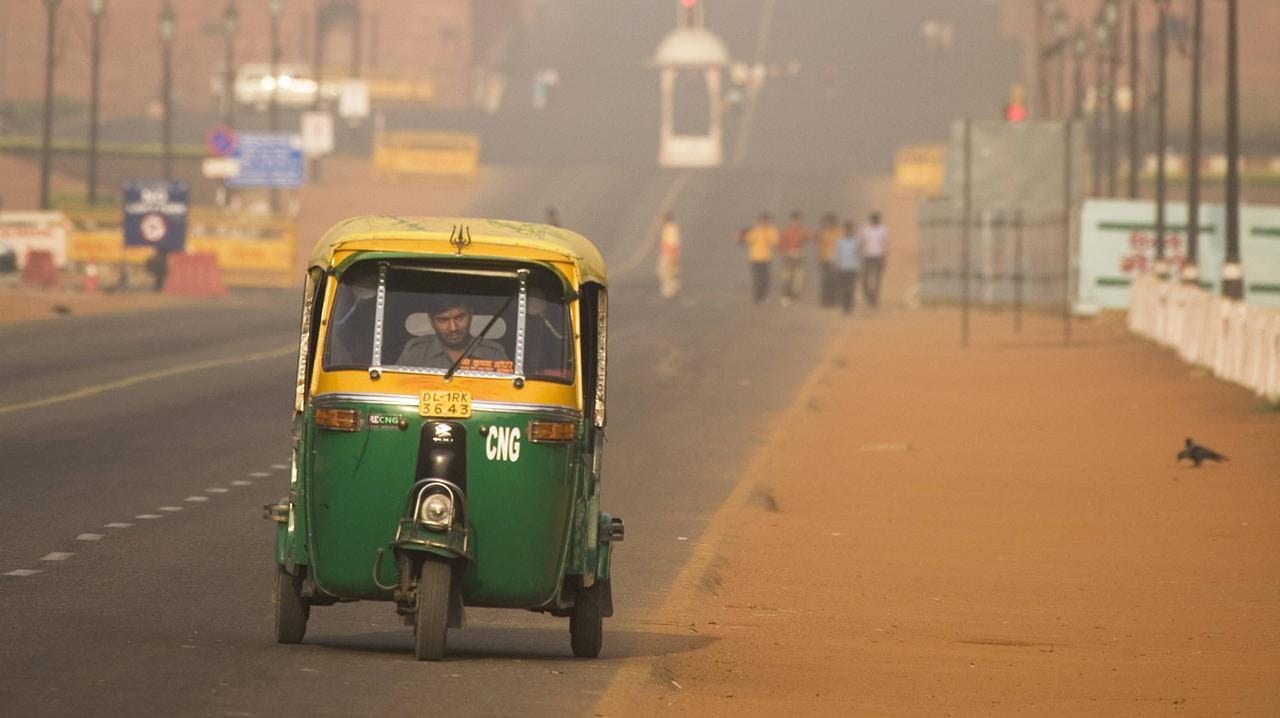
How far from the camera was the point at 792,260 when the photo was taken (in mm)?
53281

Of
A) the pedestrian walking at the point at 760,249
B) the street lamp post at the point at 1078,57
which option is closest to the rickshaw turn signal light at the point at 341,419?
the pedestrian walking at the point at 760,249

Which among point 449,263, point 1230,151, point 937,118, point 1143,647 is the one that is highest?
point 937,118

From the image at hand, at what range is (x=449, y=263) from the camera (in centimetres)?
1052

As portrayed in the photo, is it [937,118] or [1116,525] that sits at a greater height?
[937,118]

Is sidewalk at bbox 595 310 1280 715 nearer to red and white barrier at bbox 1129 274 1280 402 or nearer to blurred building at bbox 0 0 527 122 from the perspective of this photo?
red and white barrier at bbox 1129 274 1280 402

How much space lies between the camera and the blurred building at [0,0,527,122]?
4454 inches

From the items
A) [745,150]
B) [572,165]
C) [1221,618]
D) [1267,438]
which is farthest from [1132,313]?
[745,150]

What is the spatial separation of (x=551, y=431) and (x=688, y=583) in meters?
3.77

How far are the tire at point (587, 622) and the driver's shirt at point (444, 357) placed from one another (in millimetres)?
1013

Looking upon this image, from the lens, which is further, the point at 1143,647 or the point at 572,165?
the point at 572,165

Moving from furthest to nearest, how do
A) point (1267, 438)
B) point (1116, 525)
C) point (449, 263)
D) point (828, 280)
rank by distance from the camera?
1. point (828, 280)
2. point (1267, 438)
3. point (1116, 525)
4. point (449, 263)

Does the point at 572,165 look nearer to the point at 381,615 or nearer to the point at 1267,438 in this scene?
the point at 1267,438

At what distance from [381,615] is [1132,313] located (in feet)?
109

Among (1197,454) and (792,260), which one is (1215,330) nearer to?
(1197,454)
